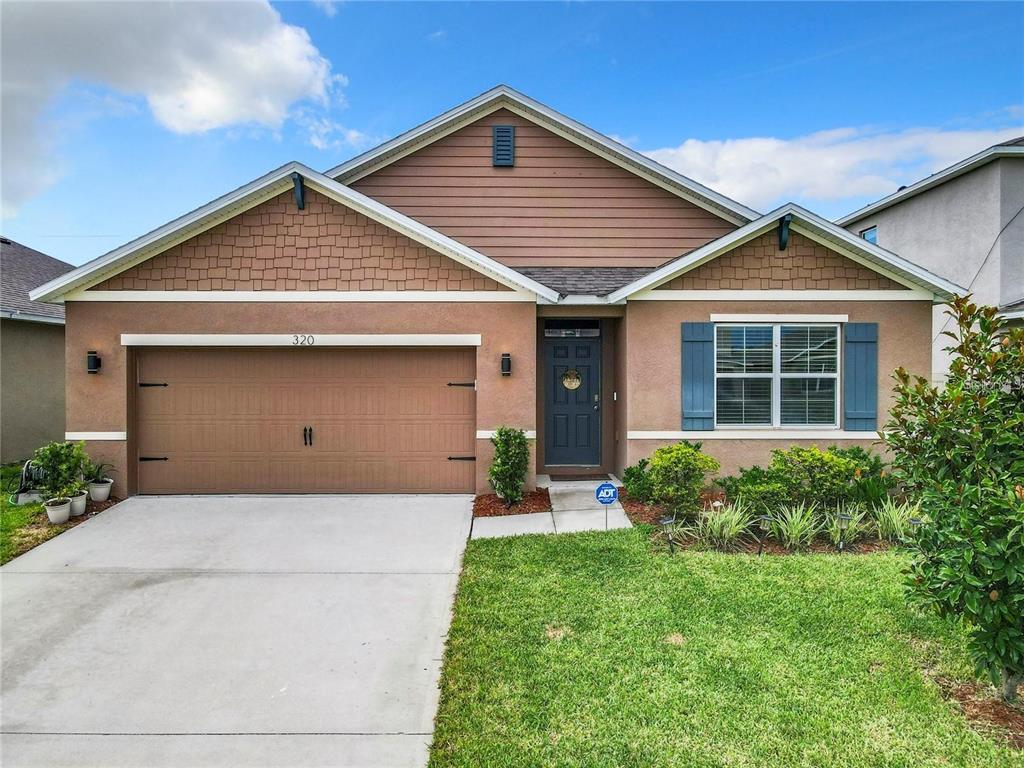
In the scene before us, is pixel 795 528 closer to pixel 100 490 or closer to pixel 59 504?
pixel 59 504

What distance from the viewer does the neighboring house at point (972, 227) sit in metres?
11.6

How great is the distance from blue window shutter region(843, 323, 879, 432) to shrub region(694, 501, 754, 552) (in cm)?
308

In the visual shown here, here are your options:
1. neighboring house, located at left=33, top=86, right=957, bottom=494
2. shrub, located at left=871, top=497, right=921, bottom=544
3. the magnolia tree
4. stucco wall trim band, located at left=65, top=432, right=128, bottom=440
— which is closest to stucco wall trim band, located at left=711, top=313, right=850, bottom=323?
neighboring house, located at left=33, top=86, right=957, bottom=494

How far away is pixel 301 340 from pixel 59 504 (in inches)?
138

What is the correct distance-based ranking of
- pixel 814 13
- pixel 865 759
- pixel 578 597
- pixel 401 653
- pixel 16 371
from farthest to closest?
pixel 814 13
pixel 16 371
pixel 578 597
pixel 401 653
pixel 865 759

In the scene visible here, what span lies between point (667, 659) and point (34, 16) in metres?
13.0

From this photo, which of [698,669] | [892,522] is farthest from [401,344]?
[892,522]

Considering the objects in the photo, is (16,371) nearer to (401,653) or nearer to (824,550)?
(401,653)

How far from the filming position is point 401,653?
403cm

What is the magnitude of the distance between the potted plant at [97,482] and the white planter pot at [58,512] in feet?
2.13

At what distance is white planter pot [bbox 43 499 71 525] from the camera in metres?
6.92

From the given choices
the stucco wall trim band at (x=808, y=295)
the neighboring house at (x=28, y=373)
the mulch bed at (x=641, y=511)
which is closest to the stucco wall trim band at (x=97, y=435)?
the neighboring house at (x=28, y=373)

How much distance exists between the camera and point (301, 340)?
8.04 meters

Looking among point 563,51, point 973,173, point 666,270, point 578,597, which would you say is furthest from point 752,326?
point 563,51
